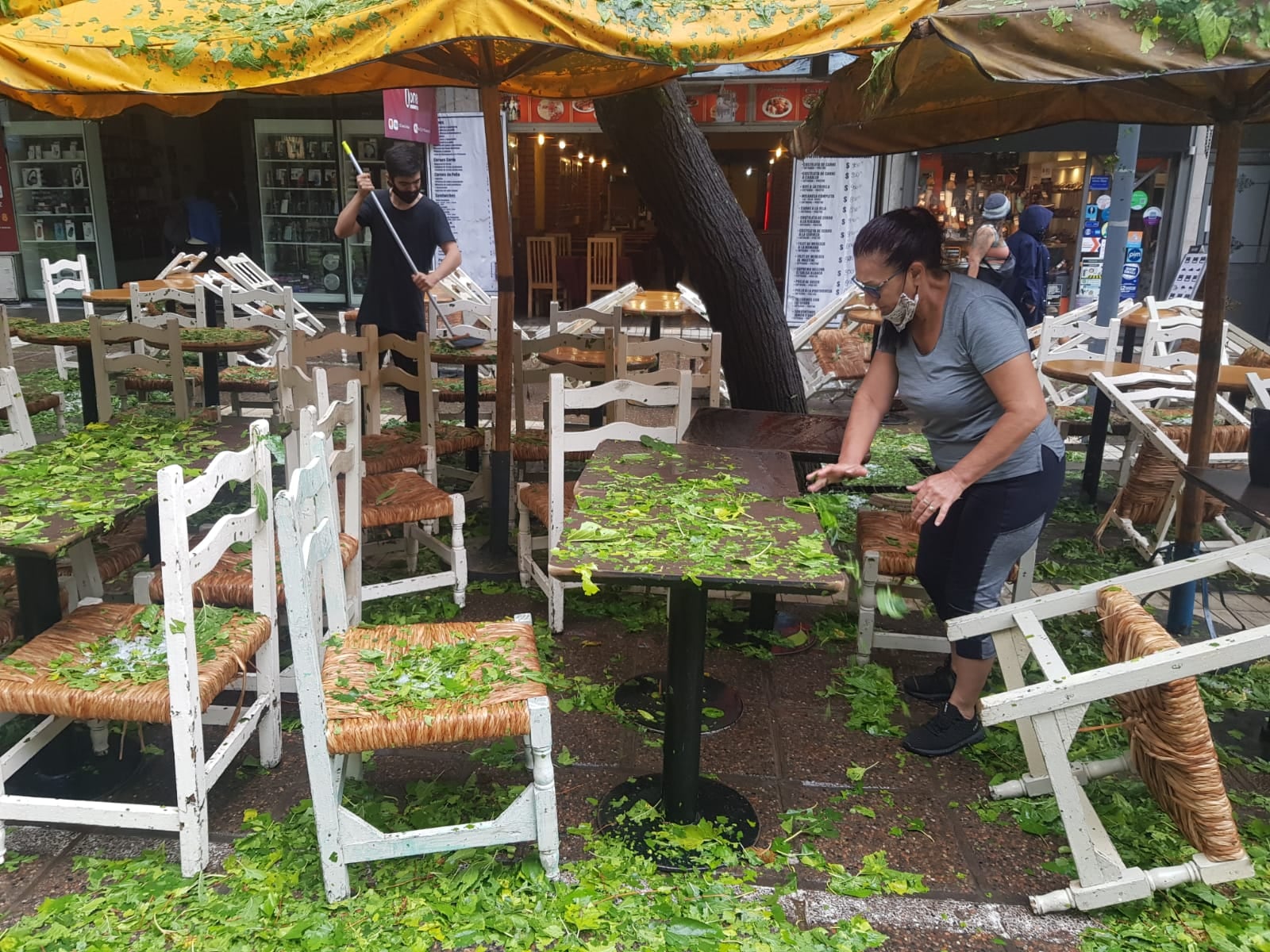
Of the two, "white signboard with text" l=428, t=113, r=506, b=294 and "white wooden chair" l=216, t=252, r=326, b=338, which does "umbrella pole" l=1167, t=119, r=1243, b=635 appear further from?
"white signboard with text" l=428, t=113, r=506, b=294

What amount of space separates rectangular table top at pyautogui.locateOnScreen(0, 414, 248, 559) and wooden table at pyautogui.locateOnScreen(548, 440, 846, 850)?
1.32 m

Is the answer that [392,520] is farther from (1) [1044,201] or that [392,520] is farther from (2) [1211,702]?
(1) [1044,201]

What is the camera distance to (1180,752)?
7.65 feet

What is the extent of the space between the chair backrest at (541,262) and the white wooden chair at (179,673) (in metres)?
10.8

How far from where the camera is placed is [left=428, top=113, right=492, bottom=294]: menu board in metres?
11.3

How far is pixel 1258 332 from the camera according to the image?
10.5 m

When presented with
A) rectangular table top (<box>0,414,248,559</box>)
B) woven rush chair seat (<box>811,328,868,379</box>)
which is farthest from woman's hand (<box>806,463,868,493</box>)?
woven rush chair seat (<box>811,328,868,379</box>)

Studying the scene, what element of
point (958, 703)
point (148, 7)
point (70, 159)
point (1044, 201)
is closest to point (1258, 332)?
A: point (1044, 201)

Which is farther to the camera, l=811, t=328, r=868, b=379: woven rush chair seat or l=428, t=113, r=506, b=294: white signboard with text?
l=428, t=113, r=506, b=294: white signboard with text

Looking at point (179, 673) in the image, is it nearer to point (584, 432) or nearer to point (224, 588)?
point (224, 588)

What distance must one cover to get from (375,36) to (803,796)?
9.39 feet

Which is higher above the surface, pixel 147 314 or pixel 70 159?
pixel 70 159

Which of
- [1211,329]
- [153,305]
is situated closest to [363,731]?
[1211,329]

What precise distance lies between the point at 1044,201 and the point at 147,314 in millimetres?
9989
